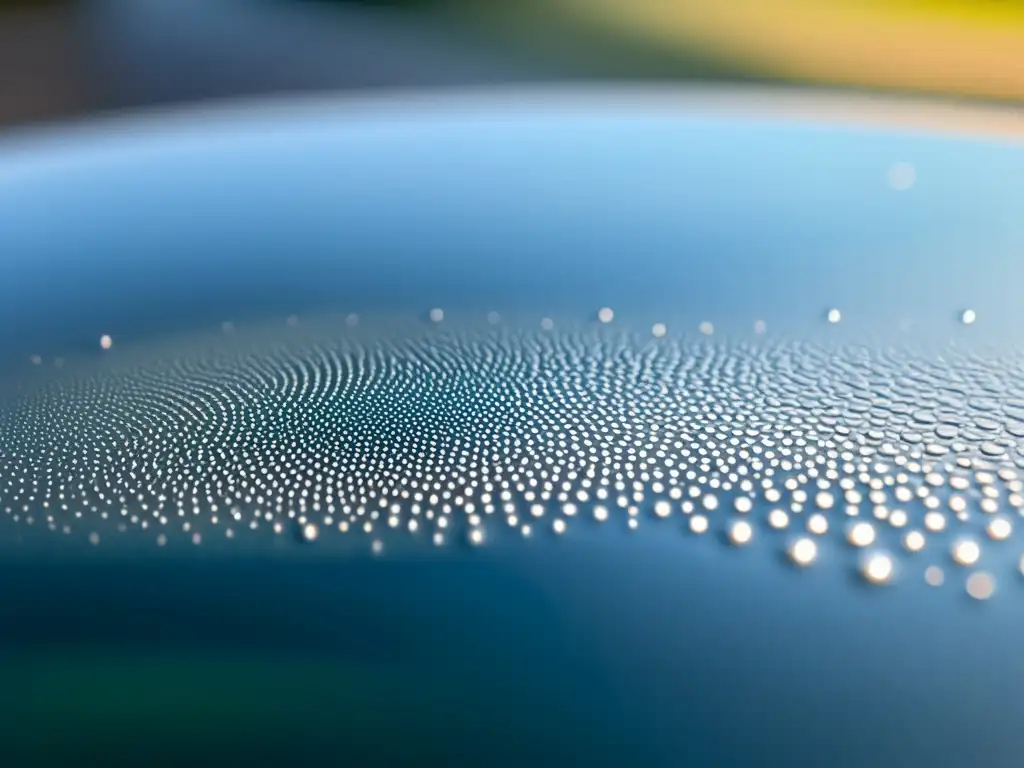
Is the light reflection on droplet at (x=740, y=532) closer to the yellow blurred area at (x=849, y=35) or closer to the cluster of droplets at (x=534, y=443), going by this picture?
the cluster of droplets at (x=534, y=443)

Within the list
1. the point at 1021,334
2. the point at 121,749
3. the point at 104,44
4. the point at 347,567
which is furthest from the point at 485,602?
the point at 104,44

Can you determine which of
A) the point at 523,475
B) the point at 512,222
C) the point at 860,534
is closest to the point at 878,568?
the point at 860,534

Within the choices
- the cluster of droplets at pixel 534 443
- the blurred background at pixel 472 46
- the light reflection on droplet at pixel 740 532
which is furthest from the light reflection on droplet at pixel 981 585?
the blurred background at pixel 472 46

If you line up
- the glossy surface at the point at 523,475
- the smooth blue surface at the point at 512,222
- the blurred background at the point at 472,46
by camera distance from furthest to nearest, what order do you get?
the blurred background at the point at 472,46
the smooth blue surface at the point at 512,222
the glossy surface at the point at 523,475

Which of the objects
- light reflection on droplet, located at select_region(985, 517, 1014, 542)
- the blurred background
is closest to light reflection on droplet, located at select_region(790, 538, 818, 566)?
light reflection on droplet, located at select_region(985, 517, 1014, 542)

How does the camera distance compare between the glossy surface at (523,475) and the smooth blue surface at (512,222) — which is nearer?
the glossy surface at (523,475)

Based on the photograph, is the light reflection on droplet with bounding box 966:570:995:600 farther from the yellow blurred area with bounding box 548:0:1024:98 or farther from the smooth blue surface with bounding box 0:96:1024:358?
the yellow blurred area with bounding box 548:0:1024:98

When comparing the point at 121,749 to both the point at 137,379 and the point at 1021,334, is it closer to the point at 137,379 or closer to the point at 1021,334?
the point at 137,379
